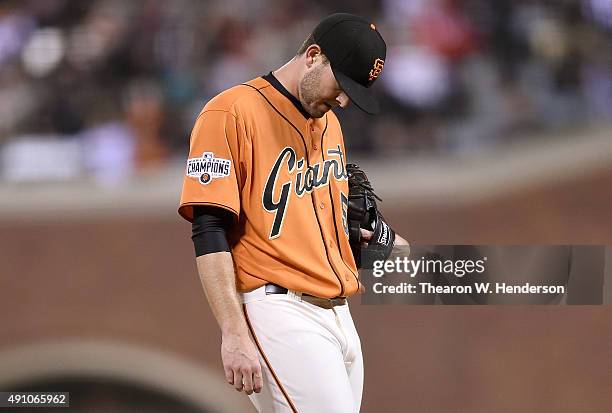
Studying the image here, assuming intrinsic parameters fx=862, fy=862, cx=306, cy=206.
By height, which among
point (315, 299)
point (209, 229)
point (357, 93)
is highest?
point (357, 93)

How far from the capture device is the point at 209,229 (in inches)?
79.1

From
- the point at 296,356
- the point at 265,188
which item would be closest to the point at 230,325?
the point at 296,356

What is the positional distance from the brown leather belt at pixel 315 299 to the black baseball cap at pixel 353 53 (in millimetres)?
472

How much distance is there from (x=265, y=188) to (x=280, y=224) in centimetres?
9

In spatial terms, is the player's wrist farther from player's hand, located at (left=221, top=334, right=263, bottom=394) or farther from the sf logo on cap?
the sf logo on cap

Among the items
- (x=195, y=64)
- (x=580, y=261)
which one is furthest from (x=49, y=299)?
(x=580, y=261)

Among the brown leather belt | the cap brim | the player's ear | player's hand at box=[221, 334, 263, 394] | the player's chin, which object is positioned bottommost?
player's hand at box=[221, 334, 263, 394]

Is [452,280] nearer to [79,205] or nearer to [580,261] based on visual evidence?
[580,261]

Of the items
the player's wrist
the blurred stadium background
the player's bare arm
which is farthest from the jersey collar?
the blurred stadium background

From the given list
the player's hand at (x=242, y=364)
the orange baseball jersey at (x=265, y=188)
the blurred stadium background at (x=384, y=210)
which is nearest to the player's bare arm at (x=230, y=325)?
the player's hand at (x=242, y=364)

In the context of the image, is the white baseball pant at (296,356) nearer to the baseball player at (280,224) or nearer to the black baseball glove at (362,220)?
the baseball player at (280,224)

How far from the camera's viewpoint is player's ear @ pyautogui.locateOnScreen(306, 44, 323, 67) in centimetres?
208

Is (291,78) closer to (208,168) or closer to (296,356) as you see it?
(208,168)

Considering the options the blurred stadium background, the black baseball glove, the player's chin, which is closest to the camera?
the player's chin
